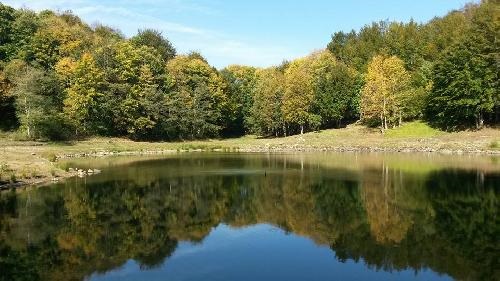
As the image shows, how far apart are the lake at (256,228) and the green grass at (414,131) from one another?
41659 mm

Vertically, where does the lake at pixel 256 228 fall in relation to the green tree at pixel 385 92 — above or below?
below

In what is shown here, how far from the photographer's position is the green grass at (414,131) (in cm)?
8296

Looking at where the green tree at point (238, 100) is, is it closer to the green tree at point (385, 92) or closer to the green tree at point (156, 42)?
the green tree at point (156, 42)

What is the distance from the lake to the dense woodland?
44285mm

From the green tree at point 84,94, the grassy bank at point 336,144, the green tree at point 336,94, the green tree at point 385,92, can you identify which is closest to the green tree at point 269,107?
the green tree at point 336,94

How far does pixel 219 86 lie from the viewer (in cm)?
11494

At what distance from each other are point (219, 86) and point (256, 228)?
300 feet

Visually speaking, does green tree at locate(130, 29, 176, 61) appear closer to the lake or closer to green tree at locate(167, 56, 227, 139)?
green tree at locate(167, 56, 227, 139)

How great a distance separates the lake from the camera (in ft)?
58.5

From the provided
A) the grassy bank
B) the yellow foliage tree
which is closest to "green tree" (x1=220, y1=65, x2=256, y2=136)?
the yellow foliage tree

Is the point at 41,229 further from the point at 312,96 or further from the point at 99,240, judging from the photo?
the point at 312,96

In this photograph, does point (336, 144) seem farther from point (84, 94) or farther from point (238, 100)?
point (84, 94)

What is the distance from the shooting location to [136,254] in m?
20.1

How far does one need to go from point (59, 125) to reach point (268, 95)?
46.5 metres
